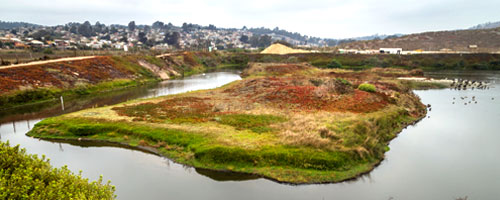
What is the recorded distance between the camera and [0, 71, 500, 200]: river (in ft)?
74.0

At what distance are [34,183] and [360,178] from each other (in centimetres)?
2224

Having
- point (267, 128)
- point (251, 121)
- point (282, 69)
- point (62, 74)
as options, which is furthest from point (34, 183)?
point (282, 69)

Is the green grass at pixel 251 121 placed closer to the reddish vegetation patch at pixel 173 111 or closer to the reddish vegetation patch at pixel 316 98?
the reddish vegetation patch at pixel 173 111

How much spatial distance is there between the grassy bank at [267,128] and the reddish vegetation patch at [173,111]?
13 centimetres

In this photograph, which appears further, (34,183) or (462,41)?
(462,41)

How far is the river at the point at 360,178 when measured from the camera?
22547 millimetres

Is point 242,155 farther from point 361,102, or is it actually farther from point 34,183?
point 361,102

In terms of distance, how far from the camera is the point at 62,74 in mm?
65438

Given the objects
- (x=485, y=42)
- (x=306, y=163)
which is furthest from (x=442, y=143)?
(x=485, y=42)

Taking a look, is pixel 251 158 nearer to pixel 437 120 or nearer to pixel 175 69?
pixel 437 120

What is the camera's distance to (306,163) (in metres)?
25.6

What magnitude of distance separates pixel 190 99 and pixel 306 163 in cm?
2964

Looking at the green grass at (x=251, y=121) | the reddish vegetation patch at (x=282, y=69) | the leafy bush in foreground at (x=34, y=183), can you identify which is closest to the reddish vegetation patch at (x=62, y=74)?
the green grass at (x=251, y=121)

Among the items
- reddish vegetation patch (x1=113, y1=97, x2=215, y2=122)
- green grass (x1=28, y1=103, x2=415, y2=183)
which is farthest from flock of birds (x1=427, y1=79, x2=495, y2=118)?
reddish vegetation patch (x1=113, y1=97, x2=215, y2=122)
